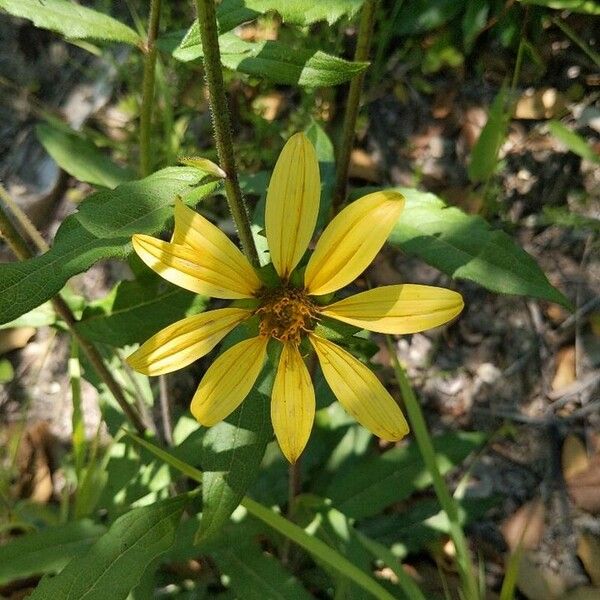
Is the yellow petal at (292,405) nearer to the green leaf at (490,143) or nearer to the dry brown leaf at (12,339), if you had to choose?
the green leaf at (490,143)

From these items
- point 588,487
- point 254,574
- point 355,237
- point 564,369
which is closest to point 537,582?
point 588,487

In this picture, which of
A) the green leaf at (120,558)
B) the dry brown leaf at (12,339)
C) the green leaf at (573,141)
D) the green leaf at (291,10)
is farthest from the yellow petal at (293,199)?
the dry brown leaf at (12,339)

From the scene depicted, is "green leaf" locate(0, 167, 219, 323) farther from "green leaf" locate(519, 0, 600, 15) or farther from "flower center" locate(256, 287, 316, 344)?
"green leaf" locate(519, 0, 600, 15)

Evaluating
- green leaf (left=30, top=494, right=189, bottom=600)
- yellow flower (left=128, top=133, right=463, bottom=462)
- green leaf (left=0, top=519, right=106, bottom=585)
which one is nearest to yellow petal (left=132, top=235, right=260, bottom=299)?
→ yellow flower (left=128, top=133, right=463, bottom=462)

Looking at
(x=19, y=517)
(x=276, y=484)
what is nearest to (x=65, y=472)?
(x=19, y=517)

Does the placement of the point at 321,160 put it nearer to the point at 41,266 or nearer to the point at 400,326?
the point at 400,326
